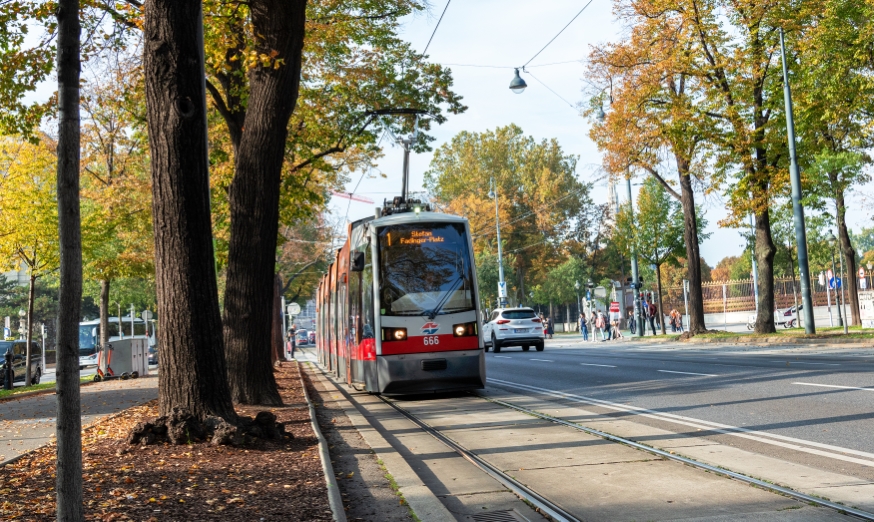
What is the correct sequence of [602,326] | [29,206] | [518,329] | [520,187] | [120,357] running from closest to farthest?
1. [29,206]
2. [120,357]
3. [518,329]
4. [602,326]
5. [520,187]

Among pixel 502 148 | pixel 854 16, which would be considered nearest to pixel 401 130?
pixel 854 16

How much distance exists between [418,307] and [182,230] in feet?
21.0

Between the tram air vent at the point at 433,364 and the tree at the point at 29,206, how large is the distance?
14.8 metres

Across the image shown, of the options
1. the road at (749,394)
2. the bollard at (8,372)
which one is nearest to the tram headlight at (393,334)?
the road at (749,394)

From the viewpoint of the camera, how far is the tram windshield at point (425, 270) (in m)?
15.6

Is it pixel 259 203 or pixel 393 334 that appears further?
pixel 393 334

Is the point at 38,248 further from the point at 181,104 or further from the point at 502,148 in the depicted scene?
the point at 502,148

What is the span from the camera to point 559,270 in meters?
69.2

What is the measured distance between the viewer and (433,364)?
50.3ft

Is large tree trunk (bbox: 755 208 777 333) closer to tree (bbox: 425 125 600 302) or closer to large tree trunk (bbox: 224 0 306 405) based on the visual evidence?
large tree trunk (bbox: 224 0 306 405)

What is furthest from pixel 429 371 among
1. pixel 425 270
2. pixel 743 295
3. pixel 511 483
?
pixel 743 295

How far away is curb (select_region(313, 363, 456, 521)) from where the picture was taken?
645cm

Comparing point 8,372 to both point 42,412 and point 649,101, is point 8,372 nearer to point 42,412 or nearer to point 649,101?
point 42,412

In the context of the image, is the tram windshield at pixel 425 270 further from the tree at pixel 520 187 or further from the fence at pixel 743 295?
the tree at pixel 520 187
